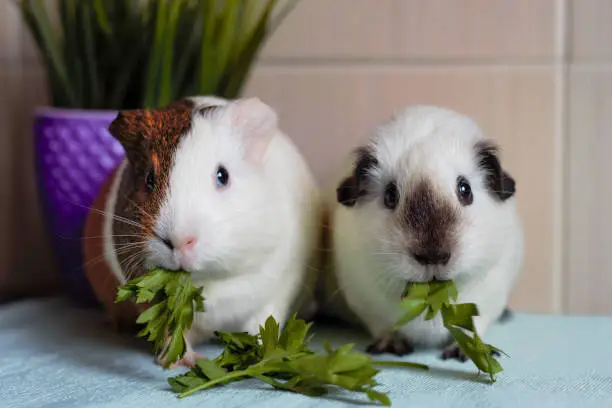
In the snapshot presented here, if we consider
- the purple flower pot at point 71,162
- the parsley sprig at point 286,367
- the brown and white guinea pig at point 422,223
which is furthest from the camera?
the purple flower pot at point 71,162

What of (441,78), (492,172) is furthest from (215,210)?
(441,78)

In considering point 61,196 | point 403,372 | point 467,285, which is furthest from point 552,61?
point 61,196

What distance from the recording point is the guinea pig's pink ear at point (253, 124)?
1112mm

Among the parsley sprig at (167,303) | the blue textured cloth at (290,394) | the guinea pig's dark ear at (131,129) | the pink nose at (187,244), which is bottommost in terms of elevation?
the blue textured cloth at (290,394)

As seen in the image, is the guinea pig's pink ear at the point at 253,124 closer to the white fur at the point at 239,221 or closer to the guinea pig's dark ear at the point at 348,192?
the white fur at the point at 239,221

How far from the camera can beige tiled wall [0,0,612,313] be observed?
4.71 feet

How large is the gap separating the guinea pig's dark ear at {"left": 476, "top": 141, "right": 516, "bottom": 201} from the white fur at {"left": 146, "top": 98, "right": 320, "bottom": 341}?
0.28 meters

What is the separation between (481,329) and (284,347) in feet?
1.15

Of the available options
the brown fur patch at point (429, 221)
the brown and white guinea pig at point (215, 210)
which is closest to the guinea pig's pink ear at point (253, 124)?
the brown and white guinea pig at point (215, 210)

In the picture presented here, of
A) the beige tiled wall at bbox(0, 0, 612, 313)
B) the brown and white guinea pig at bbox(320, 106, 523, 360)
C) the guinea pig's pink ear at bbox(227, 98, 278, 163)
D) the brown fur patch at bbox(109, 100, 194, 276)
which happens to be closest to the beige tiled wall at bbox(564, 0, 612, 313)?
the beige tiled wall at bbox(0, 0, 612, 313)

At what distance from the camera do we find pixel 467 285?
113 centimetres

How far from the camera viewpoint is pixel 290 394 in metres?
0.99

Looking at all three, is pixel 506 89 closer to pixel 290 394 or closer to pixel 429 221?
pixel 429 221

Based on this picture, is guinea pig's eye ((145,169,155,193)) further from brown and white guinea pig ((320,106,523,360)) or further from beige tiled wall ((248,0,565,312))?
beige tiled wall ((248,0,565,312))
